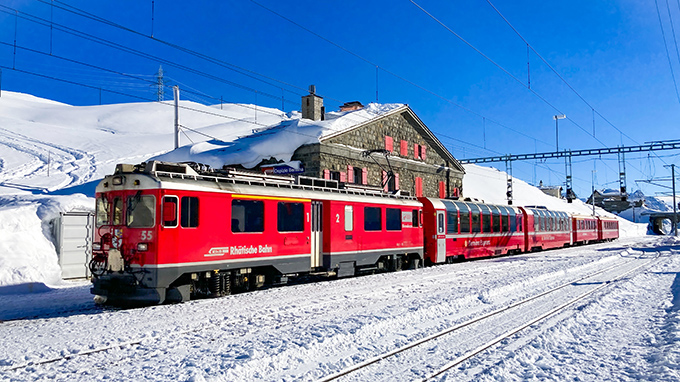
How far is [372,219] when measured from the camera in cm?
1772

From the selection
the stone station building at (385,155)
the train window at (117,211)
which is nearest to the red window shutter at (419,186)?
the stone station building at (385,155)

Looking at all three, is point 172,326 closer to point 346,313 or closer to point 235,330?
point 235,330

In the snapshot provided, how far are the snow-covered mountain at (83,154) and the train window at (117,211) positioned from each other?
497 cm

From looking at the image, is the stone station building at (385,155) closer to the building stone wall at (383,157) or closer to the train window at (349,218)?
the building stone wall at (383,157)

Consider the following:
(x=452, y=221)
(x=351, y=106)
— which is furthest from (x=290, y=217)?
(x=351, y=106)

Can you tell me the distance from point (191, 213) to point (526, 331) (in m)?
7.22

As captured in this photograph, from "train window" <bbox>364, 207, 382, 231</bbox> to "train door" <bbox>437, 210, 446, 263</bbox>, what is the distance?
4.59 meters

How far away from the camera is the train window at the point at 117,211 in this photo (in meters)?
11.5

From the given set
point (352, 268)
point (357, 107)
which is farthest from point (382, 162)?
point (352, 268)

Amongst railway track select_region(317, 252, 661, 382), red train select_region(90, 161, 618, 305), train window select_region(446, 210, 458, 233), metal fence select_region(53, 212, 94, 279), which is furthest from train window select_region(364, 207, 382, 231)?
metal fence select_region(53, 212, 94, 279)

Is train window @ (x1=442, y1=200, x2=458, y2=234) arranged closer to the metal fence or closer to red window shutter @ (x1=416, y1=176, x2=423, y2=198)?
the metal fence

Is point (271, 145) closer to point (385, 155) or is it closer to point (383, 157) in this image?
point (385, 155)

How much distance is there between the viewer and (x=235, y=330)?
8664mm

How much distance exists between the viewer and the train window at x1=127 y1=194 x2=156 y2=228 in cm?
1111
